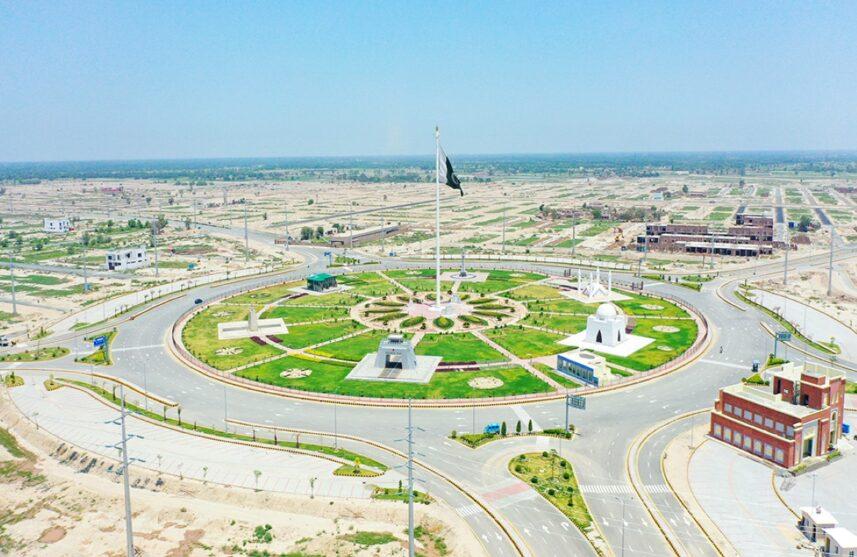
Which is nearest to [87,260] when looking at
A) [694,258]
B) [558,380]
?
[558,380]

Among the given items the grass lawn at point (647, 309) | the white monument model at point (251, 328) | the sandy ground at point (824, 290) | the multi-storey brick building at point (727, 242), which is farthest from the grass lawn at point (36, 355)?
the multi-storey brick building at point (727, 242)

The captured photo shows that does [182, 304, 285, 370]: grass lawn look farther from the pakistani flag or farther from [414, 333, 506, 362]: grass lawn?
the pakistani flag

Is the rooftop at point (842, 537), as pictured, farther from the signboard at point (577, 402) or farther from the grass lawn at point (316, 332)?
the grass lawn at point (316, 332)

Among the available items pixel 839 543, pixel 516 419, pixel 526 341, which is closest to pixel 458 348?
pixel 526 341

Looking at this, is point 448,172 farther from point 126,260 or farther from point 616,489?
point 126,260

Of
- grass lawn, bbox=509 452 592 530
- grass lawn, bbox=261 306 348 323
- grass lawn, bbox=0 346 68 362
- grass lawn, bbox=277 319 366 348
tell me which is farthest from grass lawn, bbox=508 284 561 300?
grass lawn, bbox=0 346 68 362

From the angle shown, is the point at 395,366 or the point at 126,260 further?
the point at 126,260

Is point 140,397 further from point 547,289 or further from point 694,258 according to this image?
point 694,258

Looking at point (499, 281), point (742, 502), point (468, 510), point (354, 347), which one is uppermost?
point (499, 281)

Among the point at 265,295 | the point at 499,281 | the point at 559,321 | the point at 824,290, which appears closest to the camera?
the point at 559,321
